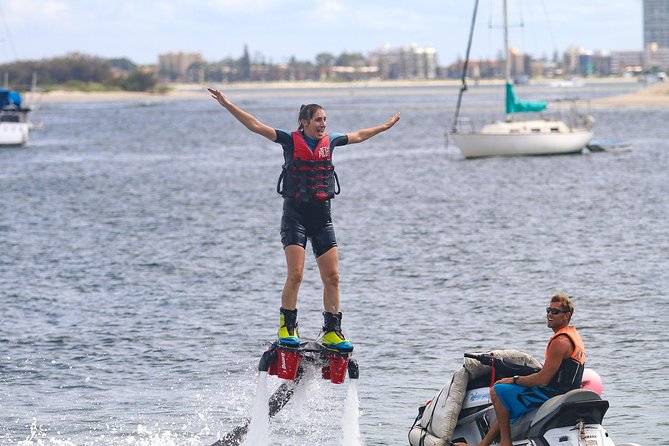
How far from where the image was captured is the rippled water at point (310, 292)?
17438 millimetres

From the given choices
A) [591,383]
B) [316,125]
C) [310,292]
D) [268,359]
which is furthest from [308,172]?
[310,292]

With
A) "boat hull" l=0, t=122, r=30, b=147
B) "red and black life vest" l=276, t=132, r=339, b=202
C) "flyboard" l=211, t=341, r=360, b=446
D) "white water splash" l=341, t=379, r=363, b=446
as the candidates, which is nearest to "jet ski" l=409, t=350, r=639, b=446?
"white water splash" l=341, t=379, r=363, b=446

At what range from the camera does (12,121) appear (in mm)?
88438

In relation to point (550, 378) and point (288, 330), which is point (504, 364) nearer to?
point (550, 378)

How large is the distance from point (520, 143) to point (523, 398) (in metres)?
54.4

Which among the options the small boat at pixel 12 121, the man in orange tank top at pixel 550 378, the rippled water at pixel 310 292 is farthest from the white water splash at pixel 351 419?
the small boat at pixel 12 121

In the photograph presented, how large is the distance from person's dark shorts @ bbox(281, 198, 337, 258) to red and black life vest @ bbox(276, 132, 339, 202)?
12cm

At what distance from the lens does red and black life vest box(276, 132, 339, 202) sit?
1236 centimetres

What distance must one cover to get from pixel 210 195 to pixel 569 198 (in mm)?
16446

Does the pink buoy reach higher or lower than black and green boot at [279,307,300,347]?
lower

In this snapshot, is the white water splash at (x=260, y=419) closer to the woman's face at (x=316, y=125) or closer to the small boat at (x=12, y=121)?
the woman's face at (x=316, y=125)

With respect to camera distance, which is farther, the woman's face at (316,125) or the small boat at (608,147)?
the small boat at (608,147)

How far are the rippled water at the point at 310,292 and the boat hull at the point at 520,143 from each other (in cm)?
157

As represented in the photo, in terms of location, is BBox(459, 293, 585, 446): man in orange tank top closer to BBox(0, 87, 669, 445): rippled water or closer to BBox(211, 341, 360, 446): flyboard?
BBox(211, 341, 360, 446): flyboard
